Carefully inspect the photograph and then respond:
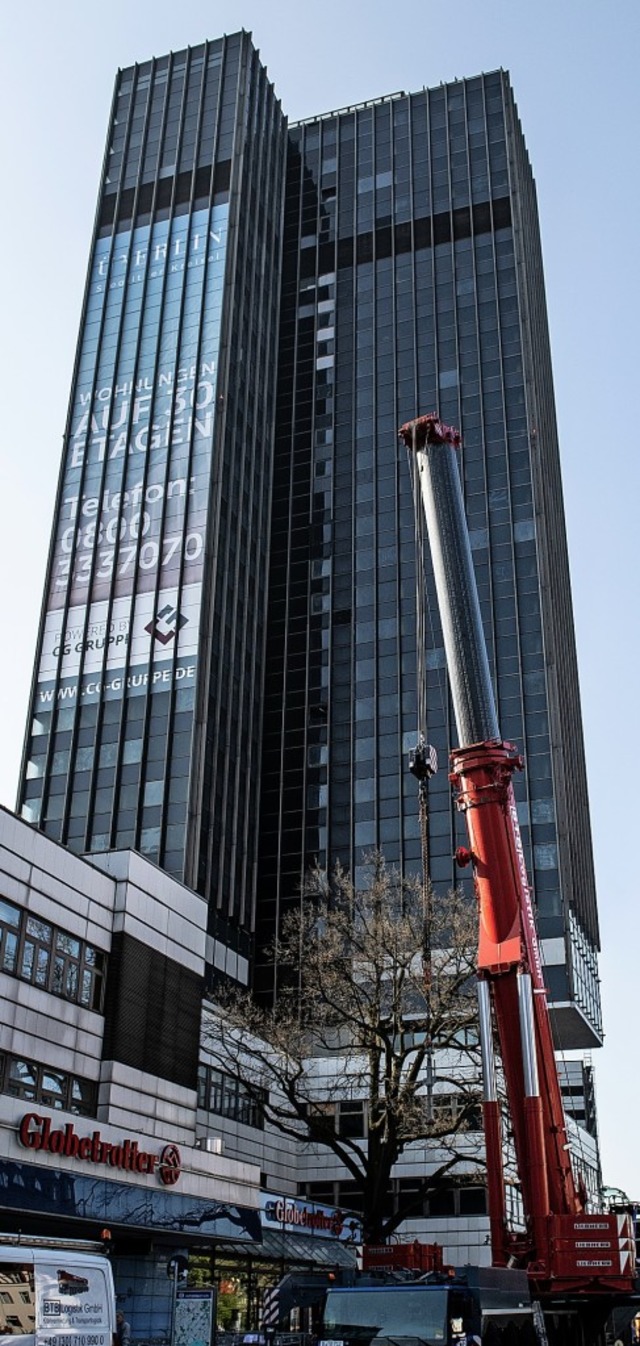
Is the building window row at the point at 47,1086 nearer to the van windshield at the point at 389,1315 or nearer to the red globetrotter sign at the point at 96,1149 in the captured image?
the red globetrotter sign at the point at 96,1149

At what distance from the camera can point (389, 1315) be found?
17812 mm

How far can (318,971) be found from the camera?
36.1m

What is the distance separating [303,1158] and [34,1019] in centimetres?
4127

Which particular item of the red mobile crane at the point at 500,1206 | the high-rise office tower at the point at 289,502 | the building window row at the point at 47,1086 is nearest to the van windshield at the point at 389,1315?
the red mobile crane at the point at 500,1206

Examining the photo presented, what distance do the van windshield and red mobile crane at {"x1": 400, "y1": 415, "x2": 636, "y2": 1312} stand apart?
5349 millimetres

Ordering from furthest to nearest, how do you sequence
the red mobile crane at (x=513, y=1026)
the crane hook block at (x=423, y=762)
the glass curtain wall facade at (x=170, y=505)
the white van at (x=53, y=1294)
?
the glass curtain wall facade at (x=170, y=505) → the crane hook block at (x=423, y=762) → the red mobile crane at (x=513, y=1026) → the white van at (x=53, y=1294)

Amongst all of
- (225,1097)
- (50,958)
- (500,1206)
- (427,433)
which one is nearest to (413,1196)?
(225,1097)

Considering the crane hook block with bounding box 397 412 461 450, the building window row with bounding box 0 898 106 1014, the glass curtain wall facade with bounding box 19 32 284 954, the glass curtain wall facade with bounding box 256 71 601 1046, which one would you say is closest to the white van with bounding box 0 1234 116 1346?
the building window row with bounding box 0 898 106 1014

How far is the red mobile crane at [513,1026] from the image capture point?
22.2 meters

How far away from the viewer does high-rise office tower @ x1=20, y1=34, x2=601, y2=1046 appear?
70.8 m

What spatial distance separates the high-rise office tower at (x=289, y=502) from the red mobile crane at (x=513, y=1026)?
32799 mm

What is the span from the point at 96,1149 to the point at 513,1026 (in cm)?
1128

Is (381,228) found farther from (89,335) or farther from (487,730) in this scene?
(487,730)

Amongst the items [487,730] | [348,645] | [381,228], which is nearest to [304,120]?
[381,228]
